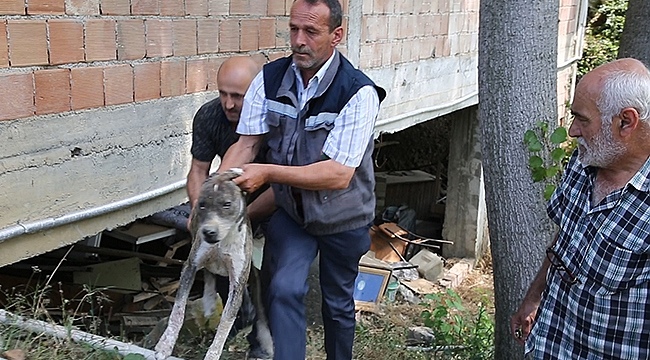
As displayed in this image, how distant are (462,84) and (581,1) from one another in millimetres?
4528

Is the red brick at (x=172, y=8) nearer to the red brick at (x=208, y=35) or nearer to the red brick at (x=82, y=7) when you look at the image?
the red brick at (x=208, y=35)

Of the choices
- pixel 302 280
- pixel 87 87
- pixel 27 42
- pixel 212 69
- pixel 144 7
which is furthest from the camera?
pixel 212 69

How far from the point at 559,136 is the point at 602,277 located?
4.94ft

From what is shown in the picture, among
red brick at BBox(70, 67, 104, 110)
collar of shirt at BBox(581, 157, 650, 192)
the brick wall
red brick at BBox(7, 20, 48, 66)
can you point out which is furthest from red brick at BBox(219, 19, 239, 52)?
collar of shirt at BBox(581, 157, 650, 192)

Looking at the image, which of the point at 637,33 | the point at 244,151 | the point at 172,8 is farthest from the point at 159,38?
the point at 637,33

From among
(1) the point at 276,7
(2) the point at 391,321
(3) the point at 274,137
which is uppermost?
(1) the point at 276,7

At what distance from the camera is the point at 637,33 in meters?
5.67

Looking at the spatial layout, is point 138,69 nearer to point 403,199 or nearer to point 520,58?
point 520,58

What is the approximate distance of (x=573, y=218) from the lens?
8.50ft

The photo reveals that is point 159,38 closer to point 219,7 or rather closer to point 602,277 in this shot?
point 219,7

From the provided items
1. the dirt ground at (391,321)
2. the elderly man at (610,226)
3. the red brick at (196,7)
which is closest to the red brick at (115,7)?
the red brick at (196,7)

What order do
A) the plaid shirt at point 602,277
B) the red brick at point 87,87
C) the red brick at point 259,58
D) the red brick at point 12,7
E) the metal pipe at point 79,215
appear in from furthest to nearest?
the red brick at point 259,58
the red brick at point 87,87
the metal pipe at point 79,215
the red brick at point 12,7
the plaid shirt at point 602,277

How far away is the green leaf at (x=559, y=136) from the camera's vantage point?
3.77 meters

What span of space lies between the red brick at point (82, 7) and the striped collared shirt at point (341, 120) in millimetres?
1068
